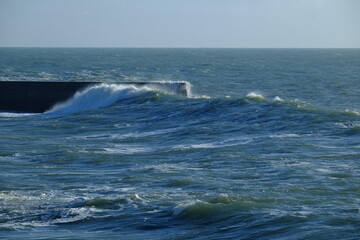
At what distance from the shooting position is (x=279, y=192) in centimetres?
1258

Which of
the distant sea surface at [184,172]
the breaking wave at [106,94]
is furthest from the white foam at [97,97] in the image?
the distant sea surface at [184,172]

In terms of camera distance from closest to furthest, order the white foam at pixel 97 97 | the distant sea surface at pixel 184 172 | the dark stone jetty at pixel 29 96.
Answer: the distant sea surface at pixel 184 172 < the dark stone jetty at pixel 29 96 < the white foam at pixel 97 97

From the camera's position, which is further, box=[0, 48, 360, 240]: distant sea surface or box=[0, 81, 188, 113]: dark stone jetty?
box=[0, 81, 188, 113]: dark stone jetty

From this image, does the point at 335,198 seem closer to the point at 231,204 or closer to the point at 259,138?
the point at 231,204

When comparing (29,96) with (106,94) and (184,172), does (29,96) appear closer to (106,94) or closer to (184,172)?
(106,94)

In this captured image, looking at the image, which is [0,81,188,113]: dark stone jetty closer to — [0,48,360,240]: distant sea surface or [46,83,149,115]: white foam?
[46,83,149,115]: white foam

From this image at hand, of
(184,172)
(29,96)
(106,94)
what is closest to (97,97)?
(106,94)

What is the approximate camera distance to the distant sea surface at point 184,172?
10797 mm

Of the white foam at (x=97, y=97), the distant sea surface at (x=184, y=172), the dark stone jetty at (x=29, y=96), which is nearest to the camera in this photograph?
the distant sea surface at (x=184, y=172)

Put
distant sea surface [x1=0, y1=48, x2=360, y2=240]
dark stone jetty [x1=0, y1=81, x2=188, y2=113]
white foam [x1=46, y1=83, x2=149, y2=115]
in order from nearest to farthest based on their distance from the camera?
distant sea surface [x1=0, y1=48, x2=360, y2=240] < dark stone jetty [x1=0, y1=81, x2=188, y2=113] < white foam [x1=46, y1=83, x2=149, y2=115]

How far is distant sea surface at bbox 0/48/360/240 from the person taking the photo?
10797 millimetres

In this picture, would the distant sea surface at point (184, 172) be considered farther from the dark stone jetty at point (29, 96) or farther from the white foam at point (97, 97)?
the white foam at point (97, 97)

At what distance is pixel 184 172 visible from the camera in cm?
1475

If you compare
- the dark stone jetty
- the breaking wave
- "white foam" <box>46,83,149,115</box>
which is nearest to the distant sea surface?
the dark stone jetty
